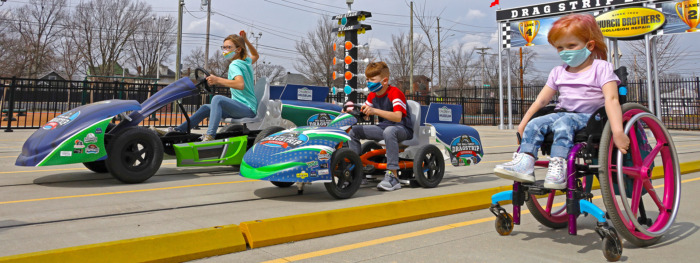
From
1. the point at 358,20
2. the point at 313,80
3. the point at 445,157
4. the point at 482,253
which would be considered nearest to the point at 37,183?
the point at 445,157

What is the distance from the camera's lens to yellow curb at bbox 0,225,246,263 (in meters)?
2.99

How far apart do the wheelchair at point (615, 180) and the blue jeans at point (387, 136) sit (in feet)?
7.39

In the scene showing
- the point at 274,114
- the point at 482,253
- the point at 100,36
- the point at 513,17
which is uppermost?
the point at 100,36

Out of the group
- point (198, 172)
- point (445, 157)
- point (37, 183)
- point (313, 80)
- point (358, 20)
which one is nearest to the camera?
point (37, 183)

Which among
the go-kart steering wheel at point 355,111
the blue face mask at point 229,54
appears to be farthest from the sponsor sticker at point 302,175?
the blue face mask at point 229,54

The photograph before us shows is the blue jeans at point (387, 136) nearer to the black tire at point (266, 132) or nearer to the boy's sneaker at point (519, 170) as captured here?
the black tire at point (266, 132)

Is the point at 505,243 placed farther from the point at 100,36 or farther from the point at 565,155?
the point at 100,36

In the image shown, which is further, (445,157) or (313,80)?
(313,80)

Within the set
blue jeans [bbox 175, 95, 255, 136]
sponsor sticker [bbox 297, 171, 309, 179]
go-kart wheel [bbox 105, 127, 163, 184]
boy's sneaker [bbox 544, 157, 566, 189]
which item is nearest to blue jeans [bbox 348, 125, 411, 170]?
sponsor sticker [bbox 297, 171, 309, 179]

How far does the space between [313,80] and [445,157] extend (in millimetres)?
37744

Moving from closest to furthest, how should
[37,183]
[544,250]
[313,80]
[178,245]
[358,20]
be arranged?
[178,245] < [544,250] < [37,183] < [358,20] < [313,80]

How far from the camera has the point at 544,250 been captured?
3.66 meters

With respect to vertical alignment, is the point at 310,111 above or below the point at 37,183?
above

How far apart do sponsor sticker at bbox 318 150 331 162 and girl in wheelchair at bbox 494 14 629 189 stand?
206 cm
